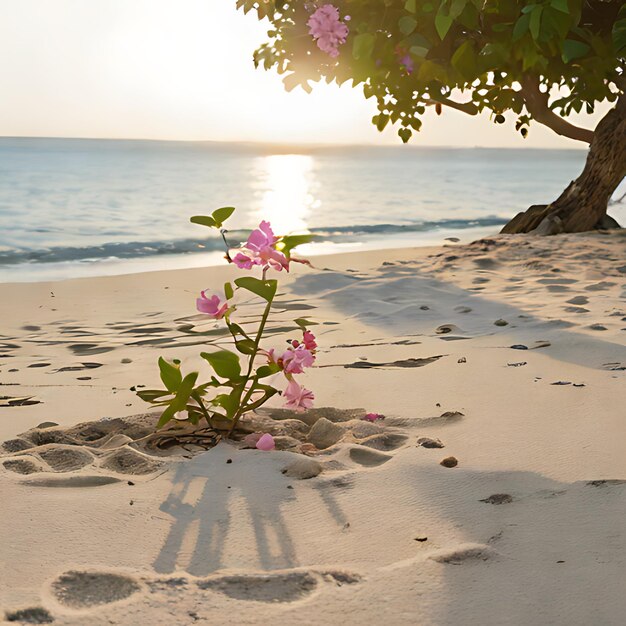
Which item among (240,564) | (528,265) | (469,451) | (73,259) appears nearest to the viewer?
(240,564)

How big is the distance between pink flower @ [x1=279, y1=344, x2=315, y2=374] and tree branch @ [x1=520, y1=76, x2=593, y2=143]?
8.50 metres

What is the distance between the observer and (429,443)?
283 cm

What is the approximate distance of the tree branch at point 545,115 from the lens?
10688mm

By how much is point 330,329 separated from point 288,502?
3.03 m

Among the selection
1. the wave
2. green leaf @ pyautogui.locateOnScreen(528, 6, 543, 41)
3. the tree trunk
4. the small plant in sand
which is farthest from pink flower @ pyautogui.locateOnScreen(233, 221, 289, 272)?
the wave

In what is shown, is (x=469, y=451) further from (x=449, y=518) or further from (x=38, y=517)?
(x=38, y=517)

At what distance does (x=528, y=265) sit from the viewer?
25.3 feet

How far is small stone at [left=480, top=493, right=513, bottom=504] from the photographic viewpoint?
7.70 feet

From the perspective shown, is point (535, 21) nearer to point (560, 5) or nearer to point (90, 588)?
point (560, 5)

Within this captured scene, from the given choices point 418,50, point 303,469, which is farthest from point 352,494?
point 418,50

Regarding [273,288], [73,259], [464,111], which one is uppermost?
[464,111]

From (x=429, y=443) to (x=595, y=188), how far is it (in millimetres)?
8213

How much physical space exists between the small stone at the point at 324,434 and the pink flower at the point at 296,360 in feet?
0.85

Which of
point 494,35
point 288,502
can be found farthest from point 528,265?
point 288,502
